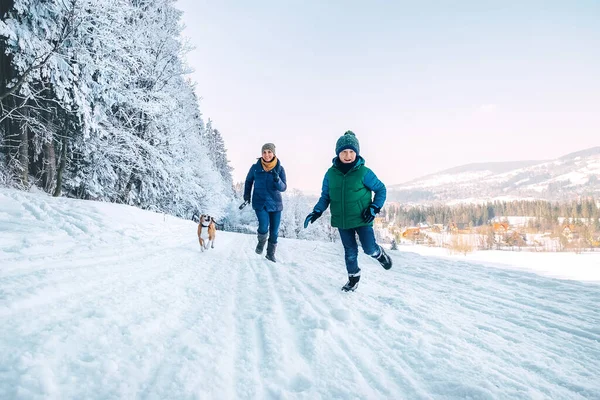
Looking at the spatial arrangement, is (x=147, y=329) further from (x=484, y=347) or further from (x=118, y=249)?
(x=118, y=249)

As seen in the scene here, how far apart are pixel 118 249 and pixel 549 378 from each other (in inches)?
246

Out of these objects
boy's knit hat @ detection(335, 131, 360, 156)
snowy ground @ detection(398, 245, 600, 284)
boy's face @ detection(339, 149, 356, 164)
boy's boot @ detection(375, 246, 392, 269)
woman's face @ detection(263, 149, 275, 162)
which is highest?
woman's face @ detection(263, 149, 275, 162)

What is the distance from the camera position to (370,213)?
3.62 m

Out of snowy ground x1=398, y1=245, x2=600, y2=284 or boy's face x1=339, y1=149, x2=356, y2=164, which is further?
snowy ground x1=398, y1=245, x2=600, y2=284

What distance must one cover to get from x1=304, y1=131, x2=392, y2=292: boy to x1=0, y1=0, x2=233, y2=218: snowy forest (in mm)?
8116

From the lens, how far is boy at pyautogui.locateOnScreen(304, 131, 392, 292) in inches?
145

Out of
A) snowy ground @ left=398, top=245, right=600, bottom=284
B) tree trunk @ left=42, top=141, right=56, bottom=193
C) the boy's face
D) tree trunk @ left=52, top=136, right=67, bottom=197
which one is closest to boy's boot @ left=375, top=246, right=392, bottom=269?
the boy's face

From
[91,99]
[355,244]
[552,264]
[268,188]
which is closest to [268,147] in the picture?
[268,188]

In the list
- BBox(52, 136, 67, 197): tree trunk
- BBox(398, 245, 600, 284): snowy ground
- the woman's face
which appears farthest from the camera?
BBox(52, 136, 67, 197): tree trunk

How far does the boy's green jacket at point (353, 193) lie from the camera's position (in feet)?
12.1

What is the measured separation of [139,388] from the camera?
1.42 metres

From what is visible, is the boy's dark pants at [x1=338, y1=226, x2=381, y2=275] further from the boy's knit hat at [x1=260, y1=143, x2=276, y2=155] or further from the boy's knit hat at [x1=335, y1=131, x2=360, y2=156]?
the boy's knit hat at [x1=260, y1=143, x2=276, y2=155]

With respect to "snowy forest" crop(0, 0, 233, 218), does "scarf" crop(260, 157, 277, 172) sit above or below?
below

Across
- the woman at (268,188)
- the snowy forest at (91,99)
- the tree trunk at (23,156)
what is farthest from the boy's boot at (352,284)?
the tree trunk at (23,156)
